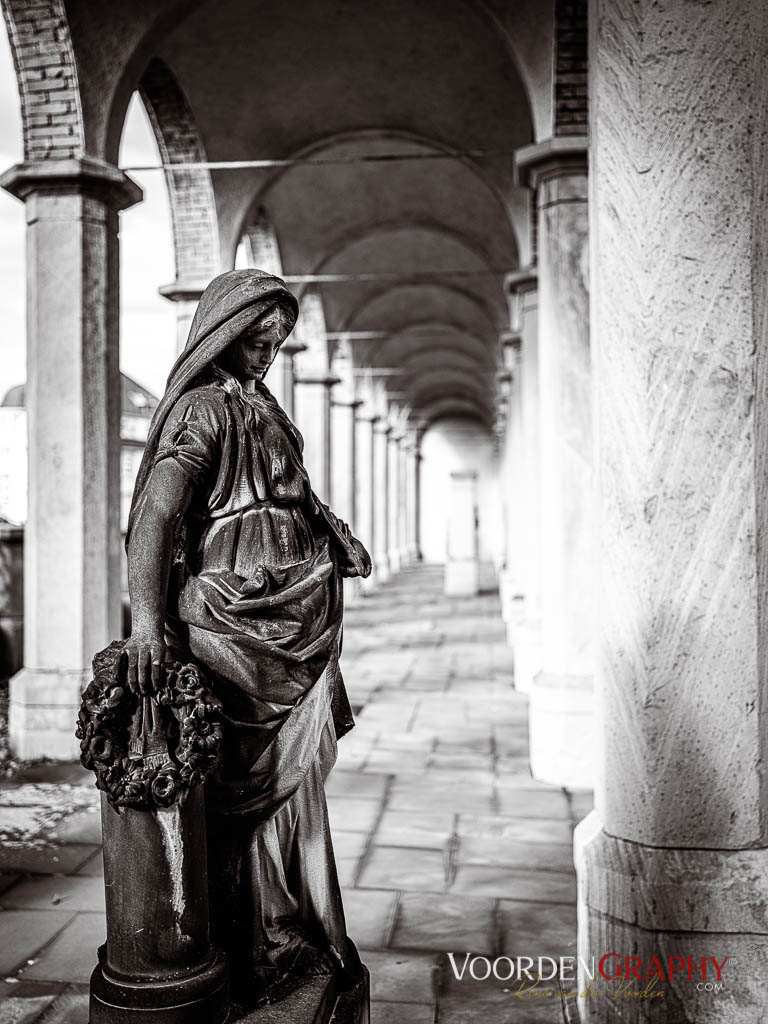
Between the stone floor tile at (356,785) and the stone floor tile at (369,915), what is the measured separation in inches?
56.6

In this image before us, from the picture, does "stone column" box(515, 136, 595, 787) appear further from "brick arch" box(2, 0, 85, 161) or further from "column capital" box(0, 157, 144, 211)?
"brick arch" box(2, 0, 85, 161)

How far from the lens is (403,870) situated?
14.4 feet

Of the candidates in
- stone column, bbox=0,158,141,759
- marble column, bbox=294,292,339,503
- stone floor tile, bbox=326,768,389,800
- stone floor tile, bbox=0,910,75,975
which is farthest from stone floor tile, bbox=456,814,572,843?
marble column, bbox=294,292,339,503

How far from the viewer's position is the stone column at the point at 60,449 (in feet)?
21.1

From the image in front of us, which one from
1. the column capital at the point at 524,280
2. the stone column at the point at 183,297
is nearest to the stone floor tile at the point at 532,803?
the column capital at the point at 524,280

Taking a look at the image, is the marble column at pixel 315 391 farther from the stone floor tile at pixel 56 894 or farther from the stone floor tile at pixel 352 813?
the stone floor tile at pixel 56 894

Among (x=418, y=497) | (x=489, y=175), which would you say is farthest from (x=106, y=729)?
(x=418, y=497)

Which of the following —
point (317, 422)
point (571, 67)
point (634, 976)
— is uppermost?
point (571, 67)

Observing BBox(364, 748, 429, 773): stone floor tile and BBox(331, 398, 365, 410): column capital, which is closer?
BBox(364, 748, 429, 773): stone floor tile

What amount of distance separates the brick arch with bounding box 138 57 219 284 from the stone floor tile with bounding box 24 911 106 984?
6.94 metres

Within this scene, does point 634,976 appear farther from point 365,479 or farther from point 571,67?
point 365,479

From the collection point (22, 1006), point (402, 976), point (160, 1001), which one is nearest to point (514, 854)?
point (402, 976)

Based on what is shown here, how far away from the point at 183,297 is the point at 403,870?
6.76 meters

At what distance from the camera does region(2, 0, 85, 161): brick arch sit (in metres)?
6.52
